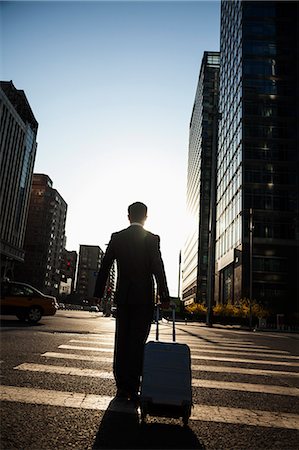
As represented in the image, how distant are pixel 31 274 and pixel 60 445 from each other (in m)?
119

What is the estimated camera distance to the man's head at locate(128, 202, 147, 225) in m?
4.13

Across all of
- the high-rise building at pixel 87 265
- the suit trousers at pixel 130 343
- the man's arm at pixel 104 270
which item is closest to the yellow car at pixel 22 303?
the man's arm at pixel 104 270

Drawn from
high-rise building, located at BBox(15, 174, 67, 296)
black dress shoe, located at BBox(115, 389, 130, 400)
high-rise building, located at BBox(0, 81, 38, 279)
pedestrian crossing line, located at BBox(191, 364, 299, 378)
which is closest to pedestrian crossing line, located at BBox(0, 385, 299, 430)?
black dress shoe, located at BBox(115, 389, 130, 400)

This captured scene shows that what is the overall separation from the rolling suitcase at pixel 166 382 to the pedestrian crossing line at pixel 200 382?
5.50 ft

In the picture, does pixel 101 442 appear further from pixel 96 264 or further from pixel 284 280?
pixel 96 264

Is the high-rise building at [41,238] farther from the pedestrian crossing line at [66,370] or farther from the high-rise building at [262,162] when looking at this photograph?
the pedestrian crossing line at [66,370]

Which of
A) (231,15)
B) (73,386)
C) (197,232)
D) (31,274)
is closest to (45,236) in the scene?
(31,274)

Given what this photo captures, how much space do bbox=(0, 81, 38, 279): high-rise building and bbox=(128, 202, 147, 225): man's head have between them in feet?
233

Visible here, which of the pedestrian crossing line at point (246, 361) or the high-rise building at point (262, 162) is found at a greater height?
the high-rise building at point (262, 162)

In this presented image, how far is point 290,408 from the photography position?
12.2ft

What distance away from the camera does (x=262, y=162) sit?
181 ft

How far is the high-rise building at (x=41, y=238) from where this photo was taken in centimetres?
→ 11544

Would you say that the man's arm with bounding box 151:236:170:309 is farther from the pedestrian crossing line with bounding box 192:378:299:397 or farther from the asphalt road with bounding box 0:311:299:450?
the pedestrian crossing line with bounding box 192:378:299:397

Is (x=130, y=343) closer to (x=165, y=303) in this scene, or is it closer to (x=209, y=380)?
(x=165, y=303)
